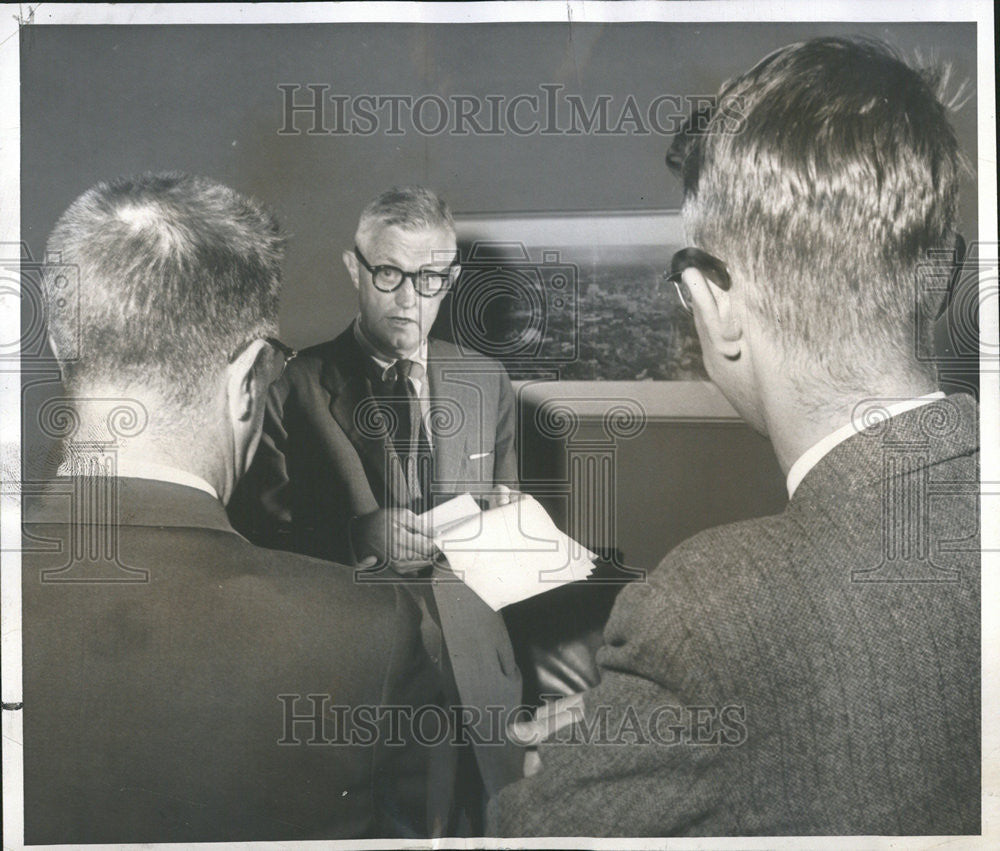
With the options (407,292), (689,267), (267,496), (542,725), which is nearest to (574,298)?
(689,267)

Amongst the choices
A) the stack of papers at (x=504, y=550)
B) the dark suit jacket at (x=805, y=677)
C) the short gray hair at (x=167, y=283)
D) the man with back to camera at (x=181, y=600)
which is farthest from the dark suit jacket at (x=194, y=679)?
the dark suit jacket at (x=805, y=677)

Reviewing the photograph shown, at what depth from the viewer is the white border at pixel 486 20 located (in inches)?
68.6

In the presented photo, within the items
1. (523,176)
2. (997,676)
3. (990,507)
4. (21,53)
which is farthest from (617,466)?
(21,53)

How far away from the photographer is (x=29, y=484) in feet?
5.74

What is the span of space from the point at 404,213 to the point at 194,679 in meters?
1.07

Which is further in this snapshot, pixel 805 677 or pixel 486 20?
pixel 486 20

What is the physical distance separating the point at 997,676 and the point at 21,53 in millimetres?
2470

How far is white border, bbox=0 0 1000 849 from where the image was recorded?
1.74 m

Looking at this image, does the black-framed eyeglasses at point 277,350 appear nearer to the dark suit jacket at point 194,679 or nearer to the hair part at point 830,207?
the dark suit jacket at point 194,679

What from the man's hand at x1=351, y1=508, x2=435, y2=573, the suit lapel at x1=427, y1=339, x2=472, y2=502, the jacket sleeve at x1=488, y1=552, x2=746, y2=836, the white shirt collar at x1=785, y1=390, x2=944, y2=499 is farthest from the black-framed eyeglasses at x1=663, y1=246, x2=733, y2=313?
the man's hand at x1=351, y1=508, x2=435, y2=573

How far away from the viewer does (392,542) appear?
5.62ft

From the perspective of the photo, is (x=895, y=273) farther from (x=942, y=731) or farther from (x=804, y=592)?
(x=942, y=731)

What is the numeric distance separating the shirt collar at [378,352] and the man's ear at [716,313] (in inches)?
22.6

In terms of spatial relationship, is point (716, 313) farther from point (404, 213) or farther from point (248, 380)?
point (248, 380)
